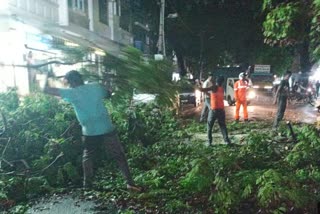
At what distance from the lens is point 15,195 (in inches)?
214

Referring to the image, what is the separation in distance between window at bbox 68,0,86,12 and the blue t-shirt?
1333cm

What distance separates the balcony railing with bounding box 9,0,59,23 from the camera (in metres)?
11.1

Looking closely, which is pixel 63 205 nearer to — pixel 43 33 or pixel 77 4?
pixel 43 33

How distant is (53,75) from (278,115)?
800 centimetres

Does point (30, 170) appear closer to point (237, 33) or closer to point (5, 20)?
point (5, 20)

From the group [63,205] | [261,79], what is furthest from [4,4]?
[261,79]

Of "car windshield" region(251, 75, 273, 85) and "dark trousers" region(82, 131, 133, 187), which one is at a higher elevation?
"car windshield" region(251, 75, 273, 85)

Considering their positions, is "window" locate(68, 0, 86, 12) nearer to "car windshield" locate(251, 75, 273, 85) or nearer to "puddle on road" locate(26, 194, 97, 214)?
"car windshield" locate(251, 75, 273, 85)

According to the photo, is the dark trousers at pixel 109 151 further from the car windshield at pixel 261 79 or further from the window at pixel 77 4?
the car windshield at pixel 261 79

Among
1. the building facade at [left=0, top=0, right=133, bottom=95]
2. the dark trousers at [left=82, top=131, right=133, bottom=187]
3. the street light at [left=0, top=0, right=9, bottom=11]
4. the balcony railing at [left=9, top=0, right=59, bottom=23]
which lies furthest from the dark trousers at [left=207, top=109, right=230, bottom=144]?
the balcony railing at [left=9, top=0, right=59, bottom=23]

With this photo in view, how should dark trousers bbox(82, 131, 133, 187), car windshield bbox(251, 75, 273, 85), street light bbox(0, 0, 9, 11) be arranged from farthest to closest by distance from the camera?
car windshield bbox(251, 75, 273, 85), street light bbox(0, 0, 9, 11), dark trousers bbox(82, 131, 133, 187)

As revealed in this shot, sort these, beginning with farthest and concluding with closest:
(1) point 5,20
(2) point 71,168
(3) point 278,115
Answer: (3) point 278,115 → (1) point 5,20 → (2) point 71,168

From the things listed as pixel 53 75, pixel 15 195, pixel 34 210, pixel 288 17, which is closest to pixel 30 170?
pixel 15 195

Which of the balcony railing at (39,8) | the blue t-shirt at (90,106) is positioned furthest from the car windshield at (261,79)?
A: the blue t-shirt at (90,106)
